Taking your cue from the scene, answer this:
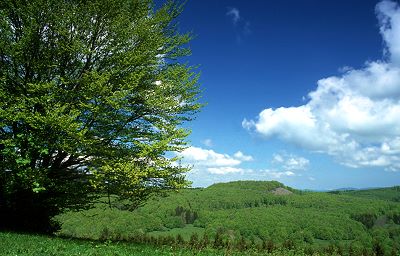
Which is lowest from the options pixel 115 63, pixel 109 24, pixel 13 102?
pixel 13 102

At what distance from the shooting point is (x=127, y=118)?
82.4 feet

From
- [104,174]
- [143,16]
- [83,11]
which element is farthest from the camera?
[143,16]

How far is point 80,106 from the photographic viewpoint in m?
24.1

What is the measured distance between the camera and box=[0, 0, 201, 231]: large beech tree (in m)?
22.0

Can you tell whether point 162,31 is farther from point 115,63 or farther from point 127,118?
point 127,118

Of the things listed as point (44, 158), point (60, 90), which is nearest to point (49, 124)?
point (60, 90)

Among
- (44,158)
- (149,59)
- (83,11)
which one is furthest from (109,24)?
(44,158)

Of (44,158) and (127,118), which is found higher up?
(127,118)

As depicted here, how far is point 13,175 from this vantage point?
71.4ft

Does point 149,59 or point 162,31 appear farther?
point 162,31

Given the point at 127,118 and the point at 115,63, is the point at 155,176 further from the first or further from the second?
the point at 115,63

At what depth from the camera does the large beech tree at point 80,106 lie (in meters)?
22.0

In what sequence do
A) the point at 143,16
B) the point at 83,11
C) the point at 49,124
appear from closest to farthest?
the point at 49,124 < the point at 83,11 < the point at 143,16

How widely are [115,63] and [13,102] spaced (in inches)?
259
